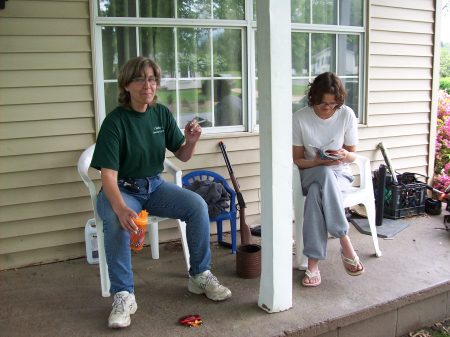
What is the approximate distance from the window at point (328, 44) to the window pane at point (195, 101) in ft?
2.45

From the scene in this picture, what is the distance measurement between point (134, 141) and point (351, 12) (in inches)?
95.0

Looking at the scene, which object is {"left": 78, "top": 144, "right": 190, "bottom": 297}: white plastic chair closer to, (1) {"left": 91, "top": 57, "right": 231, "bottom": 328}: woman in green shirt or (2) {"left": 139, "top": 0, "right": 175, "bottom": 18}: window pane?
(1) {"left": 91, "top": 57, "right": 231, "bottom": 328}: woman in green shirt

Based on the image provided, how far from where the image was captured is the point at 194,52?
3.32 metres

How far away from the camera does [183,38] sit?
3271 mm

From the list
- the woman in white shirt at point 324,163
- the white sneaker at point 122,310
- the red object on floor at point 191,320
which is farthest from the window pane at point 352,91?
the white sneaker at point 122,310

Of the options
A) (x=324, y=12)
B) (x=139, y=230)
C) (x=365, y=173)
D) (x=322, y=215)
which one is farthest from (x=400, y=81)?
(x=139, y=230)

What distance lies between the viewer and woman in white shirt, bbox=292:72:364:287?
2.61 m

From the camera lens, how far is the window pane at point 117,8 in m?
2.99

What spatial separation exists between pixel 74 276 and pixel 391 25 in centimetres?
321

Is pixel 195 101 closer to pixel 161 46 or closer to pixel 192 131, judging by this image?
pixel 161 46

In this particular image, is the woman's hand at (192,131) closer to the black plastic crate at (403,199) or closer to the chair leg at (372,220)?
the chair leg at (372,220)

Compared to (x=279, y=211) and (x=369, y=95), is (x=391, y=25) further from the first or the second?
(x=279, y=211)

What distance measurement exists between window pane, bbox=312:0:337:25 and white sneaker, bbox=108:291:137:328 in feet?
8.36

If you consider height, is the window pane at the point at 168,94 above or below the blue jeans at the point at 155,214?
above
